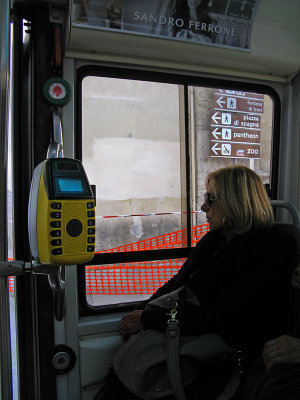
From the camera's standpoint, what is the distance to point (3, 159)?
41.6 inches

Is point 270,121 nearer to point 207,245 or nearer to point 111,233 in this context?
point 207,245

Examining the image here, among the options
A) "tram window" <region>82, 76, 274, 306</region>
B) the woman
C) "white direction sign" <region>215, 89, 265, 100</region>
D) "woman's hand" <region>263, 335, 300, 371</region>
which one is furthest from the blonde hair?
"white direction sign" <region>215, 89, 265, 100</region>

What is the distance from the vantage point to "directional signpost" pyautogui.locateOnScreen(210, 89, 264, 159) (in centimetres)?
238

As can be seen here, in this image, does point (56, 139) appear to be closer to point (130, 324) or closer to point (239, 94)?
point (130, 324)

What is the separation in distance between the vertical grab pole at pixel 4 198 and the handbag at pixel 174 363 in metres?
0.62

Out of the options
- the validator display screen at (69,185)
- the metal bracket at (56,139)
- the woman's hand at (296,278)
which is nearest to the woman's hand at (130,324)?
the woman's hand at (296,278)

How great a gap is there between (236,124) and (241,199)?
29.7 inches

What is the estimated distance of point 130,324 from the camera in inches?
78.2

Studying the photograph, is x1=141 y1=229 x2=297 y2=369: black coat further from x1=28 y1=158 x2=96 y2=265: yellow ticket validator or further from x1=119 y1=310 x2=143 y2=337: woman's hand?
x1=28 y1=158 x2=96 y2=265: yellow ticket validator

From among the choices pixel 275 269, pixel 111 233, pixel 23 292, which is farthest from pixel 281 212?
pixel 23 292

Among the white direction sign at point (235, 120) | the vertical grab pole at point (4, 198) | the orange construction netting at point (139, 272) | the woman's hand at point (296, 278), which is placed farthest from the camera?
the white direction sign at point (235, 120)

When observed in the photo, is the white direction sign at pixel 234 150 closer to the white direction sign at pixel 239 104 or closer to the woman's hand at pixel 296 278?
the white direction sign at pixel 239 104

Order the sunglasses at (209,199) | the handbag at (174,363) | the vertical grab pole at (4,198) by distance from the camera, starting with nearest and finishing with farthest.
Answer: the vertical grab pole at (4,198)
the handbag at (174,363)
the sunglasses at (209,199)

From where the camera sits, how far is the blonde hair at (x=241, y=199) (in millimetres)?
1821
